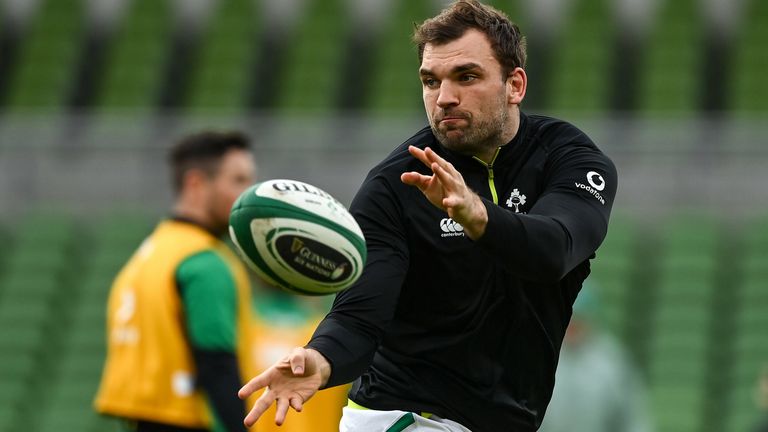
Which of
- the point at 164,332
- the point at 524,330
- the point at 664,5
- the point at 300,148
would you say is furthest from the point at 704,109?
the point at 524,330

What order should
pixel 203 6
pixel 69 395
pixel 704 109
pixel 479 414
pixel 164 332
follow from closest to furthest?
1. pixel 479 414
2. pixel 164 332
3. pixel 69 395
4. pixel 704 109
5. pixel 203 6

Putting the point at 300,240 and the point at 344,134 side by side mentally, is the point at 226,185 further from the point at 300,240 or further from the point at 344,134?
the point at 344,134

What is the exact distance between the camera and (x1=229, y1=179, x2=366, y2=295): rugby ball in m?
3.96

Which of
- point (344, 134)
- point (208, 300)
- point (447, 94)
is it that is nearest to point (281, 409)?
point (447, 94)

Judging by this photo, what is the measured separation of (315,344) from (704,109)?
37.8ft

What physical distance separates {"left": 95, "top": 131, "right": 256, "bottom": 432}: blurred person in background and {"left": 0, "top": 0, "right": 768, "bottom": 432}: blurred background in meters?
5.63

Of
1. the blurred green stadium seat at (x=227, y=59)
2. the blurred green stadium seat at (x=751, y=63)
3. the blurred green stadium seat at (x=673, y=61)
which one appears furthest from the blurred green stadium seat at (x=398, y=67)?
the blurred green stadium seat at (x=751, y=63)

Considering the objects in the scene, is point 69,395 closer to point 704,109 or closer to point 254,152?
point 254,152

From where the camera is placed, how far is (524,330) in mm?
4270

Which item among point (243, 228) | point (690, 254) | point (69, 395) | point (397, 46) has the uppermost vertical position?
point (243, 228)

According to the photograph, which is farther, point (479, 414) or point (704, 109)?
point (704, 109)

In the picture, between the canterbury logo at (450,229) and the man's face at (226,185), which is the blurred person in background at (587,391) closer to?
the man's face at (226,185)

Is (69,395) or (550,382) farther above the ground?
(550,382)

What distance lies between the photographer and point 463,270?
4.23 metres
